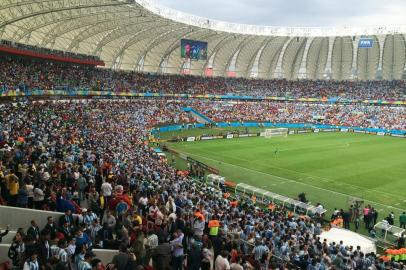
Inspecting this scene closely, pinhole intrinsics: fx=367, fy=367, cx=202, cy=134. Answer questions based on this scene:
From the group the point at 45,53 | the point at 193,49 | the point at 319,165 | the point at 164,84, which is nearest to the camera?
the point at 319,165

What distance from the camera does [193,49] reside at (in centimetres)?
5566

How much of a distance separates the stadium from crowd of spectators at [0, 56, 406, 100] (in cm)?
31

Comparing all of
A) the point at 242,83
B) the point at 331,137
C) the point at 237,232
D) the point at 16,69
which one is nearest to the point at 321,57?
the point at 242,83

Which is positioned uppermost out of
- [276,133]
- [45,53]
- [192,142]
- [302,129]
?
[45,53]

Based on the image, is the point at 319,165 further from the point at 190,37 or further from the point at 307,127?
the point at 190,37

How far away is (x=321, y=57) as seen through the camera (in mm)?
81750

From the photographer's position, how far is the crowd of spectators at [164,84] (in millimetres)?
44469

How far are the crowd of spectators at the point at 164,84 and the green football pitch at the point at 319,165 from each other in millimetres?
16244

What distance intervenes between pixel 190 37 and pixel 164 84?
43.5 ft

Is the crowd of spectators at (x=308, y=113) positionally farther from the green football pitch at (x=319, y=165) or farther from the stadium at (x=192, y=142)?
the green football pitch at (x=319, y=165)

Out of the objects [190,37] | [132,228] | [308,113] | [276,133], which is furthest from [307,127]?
[132,228]

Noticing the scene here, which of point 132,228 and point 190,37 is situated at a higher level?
point 190,37

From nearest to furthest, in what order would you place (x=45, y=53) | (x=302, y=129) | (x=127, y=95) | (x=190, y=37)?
1. (x=45, y=53)
2. (x=190, y=37)
3. (x=127, y=95)
4. (x=302, y=129)

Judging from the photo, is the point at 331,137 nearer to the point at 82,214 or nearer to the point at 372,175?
the point at 372,175
